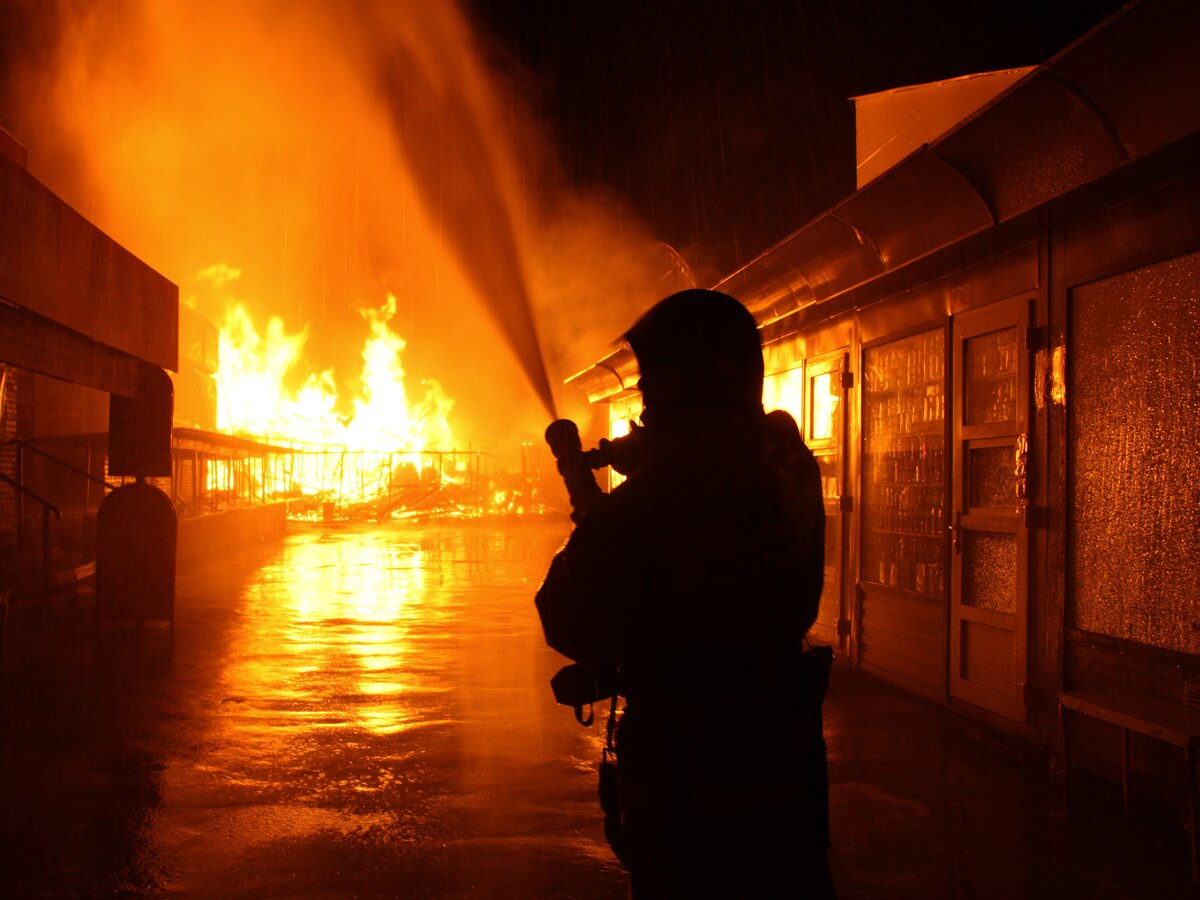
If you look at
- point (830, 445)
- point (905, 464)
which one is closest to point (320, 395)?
point (830, 445)

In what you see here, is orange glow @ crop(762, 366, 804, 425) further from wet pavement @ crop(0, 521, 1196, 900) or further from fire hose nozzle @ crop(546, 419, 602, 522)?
fire hose nozzle @ crop(546, 419, 602, 522)

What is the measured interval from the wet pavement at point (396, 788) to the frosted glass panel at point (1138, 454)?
1.04m

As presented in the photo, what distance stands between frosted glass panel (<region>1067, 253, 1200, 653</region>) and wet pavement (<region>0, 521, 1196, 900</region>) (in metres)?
1.04

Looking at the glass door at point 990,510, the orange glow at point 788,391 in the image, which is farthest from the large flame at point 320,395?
the glass door at point 990,510

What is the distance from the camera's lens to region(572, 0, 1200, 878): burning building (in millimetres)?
4559

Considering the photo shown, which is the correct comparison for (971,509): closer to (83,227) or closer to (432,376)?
(83,227)

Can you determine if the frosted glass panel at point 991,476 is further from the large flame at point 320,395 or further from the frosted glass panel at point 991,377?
the large flame at point 320,395

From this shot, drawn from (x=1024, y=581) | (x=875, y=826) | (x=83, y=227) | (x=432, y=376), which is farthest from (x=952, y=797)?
(x=432, y=376)

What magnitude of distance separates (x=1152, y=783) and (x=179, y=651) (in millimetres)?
8110

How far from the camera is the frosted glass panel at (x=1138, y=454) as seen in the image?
4.47m

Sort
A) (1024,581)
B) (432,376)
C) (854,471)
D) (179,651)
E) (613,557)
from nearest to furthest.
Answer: (613,557), (1024,581), (854,471), (179,651), (432,376)

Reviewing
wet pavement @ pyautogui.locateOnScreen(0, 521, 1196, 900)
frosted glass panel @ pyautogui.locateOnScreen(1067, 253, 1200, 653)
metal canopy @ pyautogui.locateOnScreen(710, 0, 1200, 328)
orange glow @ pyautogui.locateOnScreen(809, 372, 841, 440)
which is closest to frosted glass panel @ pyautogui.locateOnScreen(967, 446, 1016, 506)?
frosted glass panel @ pyautogui.locateOnScreen(1067, 253, 1200, 653)

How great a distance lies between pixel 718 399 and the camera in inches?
87.7

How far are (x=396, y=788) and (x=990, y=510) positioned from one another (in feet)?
13.5
